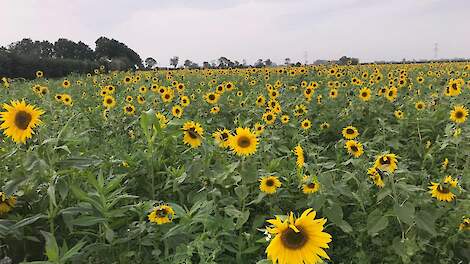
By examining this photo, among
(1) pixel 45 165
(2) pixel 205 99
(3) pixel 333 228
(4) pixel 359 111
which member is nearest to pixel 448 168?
(3) pixel 333 228

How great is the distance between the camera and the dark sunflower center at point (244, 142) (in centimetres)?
280

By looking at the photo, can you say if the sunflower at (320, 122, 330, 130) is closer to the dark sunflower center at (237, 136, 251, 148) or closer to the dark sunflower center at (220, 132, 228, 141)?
the dark sunflower center at (220, 132, 228, 141)

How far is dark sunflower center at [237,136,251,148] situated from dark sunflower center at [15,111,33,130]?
1.18 metres

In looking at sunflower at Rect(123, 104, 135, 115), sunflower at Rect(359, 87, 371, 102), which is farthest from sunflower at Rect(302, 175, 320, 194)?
sunflower at Rect(359, 87, 371, 102)

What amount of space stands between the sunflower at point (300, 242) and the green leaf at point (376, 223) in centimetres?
98

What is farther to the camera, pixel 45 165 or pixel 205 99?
pixel 205 99

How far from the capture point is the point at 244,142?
2.80 meters

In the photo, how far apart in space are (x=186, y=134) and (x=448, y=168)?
2158 mm

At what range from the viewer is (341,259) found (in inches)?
104

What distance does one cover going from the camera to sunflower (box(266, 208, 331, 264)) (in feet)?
5.01

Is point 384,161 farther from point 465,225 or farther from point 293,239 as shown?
point 293,239

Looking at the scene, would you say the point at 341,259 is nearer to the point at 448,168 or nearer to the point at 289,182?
the point at 289,182

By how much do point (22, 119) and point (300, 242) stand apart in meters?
1.51

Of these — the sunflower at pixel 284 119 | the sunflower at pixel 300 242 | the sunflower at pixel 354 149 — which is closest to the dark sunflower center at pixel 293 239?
the sunflower at pixel 300 242
